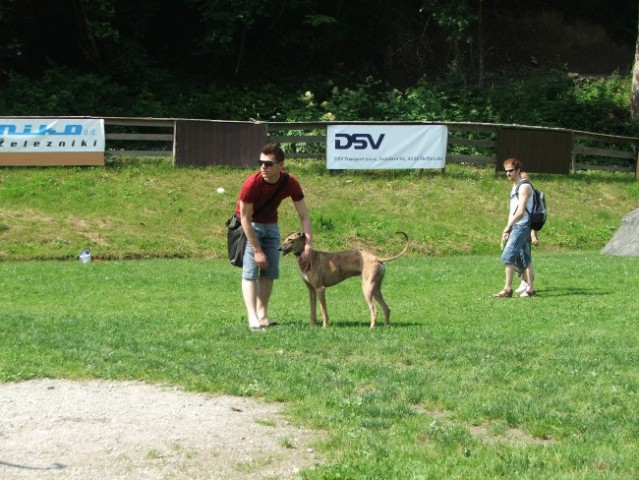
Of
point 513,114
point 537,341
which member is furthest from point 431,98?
point 537,341

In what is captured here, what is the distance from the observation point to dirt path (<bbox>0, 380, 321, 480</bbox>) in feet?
20.3

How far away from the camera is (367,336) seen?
34.5 feet

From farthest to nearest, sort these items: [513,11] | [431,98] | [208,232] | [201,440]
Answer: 1. [513,11]
2. [431,98]
3. [208,232]
4. [201,440]

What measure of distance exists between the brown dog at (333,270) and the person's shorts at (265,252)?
0.54 feet

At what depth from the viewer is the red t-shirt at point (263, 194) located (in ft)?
35.5

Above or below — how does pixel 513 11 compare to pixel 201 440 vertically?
above

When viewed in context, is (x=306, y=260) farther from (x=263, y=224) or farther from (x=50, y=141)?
(x=50, y=141)

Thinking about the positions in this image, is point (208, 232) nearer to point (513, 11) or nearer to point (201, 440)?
point (201, 440)

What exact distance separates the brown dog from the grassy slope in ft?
39.5

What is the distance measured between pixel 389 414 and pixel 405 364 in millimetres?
1889

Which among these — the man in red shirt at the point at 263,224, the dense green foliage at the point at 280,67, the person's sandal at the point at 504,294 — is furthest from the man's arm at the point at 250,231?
the dense green foliage at the point at 280,67

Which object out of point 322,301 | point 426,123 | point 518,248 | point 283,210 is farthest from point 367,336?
point 426,123

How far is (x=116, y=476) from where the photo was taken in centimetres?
609

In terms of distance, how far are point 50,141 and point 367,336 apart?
18.2 metres
